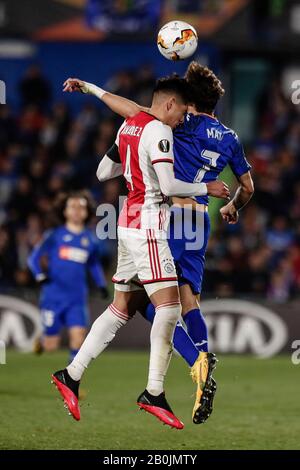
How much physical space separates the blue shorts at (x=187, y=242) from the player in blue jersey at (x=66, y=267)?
4107mm

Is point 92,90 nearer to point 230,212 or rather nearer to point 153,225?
point 153,225

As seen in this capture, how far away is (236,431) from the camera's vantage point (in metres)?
9.77

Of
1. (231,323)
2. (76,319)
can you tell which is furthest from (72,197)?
(231,323)

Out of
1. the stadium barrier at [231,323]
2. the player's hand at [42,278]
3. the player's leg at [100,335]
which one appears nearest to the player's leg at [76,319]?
the player's hand at [42,278]

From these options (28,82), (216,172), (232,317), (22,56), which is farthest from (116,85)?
(216,172)

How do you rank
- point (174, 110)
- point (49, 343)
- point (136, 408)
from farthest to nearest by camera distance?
1. point (49, 343)
2. point (136, 408)
3. point (174, 110)

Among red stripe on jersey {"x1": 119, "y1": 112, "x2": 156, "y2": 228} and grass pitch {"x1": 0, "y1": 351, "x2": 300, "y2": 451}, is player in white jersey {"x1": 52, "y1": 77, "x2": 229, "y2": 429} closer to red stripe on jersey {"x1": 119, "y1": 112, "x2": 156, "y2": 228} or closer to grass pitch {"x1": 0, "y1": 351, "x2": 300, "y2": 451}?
red stripe on jersey {"x1": 119, "y1": 112, "x2": 156, "y2": 228}

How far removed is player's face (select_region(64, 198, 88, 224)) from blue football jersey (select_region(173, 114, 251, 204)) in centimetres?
406

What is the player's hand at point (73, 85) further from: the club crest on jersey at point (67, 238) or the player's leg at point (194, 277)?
the club crest on jersey at point (67, 238)

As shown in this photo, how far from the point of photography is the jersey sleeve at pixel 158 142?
772 cm

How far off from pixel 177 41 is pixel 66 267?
497cm

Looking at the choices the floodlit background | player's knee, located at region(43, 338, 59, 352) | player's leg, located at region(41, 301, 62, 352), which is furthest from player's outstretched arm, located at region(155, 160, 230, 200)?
player's knee, located at region(43, 338, 59, 352)

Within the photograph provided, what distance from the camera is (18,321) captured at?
1535 centimetres
